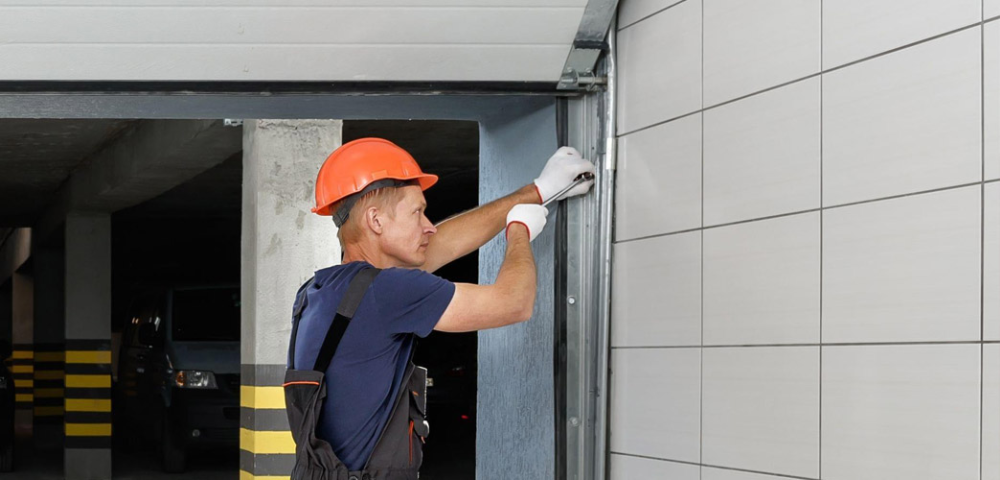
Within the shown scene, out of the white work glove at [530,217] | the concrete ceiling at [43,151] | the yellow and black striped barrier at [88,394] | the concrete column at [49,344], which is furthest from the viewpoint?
the concrete column at [49,344]

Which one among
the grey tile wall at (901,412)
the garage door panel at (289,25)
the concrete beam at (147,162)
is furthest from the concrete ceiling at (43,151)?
the grey tile wall at (901,412)

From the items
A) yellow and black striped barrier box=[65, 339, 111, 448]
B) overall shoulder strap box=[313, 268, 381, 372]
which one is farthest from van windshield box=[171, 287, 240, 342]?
overall shoulder strap box=[313, 268, 381, 372]

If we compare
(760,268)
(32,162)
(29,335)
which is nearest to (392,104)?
(760,268)

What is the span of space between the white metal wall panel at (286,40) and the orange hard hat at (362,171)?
27 cm

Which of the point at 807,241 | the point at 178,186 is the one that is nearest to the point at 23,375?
the point at 178,186

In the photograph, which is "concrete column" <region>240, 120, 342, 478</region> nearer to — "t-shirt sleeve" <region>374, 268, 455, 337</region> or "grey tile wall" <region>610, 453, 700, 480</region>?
"grey tile wall" <region>610, 453, 700, 480</region>

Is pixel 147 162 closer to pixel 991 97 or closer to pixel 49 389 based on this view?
pixel 991 97

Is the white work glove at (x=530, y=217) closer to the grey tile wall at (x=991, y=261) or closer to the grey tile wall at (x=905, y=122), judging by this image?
the grey tile wall at (x=905, y=122)

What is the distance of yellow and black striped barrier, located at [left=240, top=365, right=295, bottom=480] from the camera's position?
23.2 feet

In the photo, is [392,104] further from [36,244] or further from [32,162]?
[36,244]

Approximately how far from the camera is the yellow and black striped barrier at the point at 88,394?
13094mm

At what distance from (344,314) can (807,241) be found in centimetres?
114

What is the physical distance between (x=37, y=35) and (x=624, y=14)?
5.26ft

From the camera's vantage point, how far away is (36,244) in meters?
17.4
